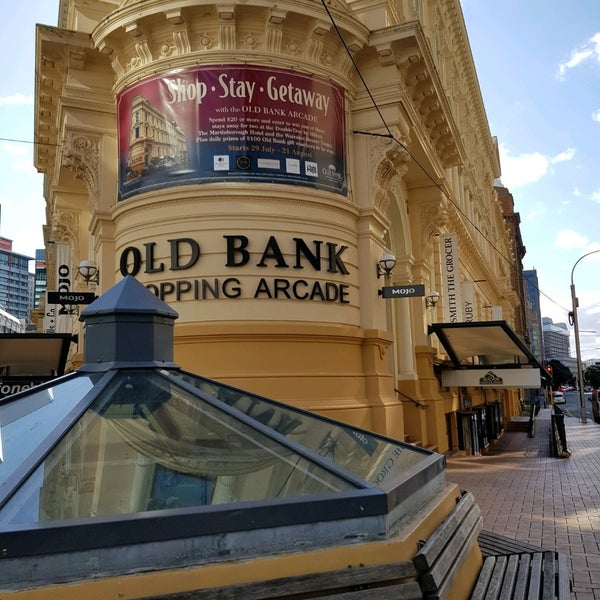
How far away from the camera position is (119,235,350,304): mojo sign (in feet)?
32.0

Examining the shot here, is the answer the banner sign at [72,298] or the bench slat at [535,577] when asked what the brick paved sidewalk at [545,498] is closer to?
the bench slat at [535,577]

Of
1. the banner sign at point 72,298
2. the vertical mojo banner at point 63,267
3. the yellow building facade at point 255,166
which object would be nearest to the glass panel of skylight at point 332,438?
the yellow building facade at point 255,166

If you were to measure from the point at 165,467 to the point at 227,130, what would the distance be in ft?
25.6

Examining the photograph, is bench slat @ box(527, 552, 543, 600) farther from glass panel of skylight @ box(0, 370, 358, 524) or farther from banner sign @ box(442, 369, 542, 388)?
banner sign @ box(442, 369, 542, 388)

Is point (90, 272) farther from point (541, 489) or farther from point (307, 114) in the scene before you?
point (541, 489)

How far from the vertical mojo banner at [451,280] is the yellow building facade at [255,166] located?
4.58 meters

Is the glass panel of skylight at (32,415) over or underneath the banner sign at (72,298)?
underneath

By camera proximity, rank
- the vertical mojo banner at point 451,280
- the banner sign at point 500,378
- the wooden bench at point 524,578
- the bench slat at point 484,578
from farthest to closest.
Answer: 1. the vertical mojo banner at point 451,280
2. the banner sign at point 500,378
3. the wooden bench at point 524,578
4. the bench slat at point 484,578

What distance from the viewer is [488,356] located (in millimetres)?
15578

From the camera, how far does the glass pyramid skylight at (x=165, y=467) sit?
263 cm

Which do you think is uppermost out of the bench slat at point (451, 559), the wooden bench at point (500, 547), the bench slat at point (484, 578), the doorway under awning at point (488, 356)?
the doorway under awning at point (488, 356)

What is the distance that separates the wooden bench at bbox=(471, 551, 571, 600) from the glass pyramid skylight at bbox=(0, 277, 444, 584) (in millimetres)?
833

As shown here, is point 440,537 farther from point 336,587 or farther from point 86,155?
point 86,155

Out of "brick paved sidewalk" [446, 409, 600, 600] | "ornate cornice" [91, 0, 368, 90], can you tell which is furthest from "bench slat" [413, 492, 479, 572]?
"ornate cornice" [91, 0, 368, 90]
